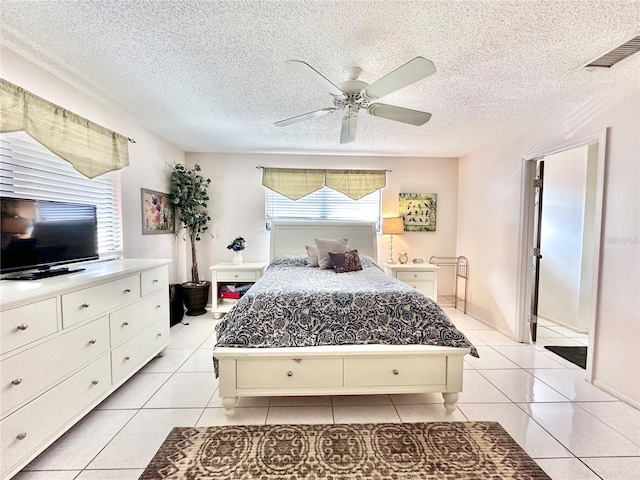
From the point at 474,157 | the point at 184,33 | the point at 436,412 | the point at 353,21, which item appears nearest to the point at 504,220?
the point at 474,157

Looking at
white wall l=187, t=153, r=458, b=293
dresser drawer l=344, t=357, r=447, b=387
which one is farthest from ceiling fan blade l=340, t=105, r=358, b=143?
white wall l=187, t=153, r=458, b=293

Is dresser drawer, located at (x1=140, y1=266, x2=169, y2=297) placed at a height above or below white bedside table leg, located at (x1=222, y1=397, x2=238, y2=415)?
above

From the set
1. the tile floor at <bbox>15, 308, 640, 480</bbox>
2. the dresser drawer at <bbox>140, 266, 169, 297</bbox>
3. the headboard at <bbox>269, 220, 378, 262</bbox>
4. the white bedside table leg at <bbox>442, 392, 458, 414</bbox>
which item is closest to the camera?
the tile floor at <bbox>15, 308, 640, 480</bbox>

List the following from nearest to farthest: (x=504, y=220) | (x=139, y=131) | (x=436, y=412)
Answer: (x=436, y=412) → (x=139, y=131) → (x=504, y=220)

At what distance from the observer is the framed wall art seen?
4582 millimetres

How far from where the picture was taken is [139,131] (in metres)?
3.17

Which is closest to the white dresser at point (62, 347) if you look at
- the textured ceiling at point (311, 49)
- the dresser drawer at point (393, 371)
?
the textured ceiling at point (311, 49)

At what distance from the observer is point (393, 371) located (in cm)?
201

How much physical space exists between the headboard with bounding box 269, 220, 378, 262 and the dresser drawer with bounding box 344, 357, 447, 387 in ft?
7.49

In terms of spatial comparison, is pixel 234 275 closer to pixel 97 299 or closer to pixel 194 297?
pixel 194 297

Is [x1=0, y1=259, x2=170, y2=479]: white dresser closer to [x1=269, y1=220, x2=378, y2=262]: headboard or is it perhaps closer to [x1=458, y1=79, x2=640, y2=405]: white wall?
[x1=269, y1=220, x2=378, y2=262]: headboard

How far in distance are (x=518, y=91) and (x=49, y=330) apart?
357cm

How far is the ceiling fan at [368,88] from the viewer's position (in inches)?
59.1

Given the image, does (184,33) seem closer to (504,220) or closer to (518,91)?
(518,91)
